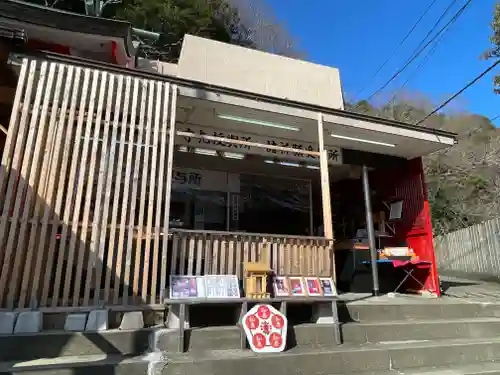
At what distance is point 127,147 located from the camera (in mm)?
4801

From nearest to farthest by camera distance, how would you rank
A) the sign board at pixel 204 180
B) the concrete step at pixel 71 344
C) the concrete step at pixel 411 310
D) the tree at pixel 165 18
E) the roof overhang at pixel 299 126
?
the concrete step at pixel 71 344
the concrete step at pixel 411 310
the roof overhang at pixel 299 126
the sign board at pixel 204 180
the tree at pixel 165 18

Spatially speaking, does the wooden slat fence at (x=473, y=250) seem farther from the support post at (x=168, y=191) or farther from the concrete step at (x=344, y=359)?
the support post at (x=168, y=191)

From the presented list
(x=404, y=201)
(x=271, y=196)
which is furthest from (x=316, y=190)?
(x=404, y=201)

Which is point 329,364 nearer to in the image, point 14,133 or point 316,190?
point 14,133

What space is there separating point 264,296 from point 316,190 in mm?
5288

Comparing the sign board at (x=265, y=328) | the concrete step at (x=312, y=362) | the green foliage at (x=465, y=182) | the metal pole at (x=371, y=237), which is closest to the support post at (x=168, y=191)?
the concrete step at (x=312, y=362)

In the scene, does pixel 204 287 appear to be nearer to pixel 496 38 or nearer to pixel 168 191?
pixel 168 191

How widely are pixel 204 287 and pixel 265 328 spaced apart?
901 mm

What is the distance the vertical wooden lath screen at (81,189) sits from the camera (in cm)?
405

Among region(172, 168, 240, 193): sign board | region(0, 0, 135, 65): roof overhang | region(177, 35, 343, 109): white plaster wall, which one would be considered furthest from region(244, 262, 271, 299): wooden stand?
region(0, 0, 135, 65): roof overhang

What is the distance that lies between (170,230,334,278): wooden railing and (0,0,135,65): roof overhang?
4.24 meters

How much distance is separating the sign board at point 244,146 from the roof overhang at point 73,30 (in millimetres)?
2108

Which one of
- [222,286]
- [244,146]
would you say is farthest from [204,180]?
[222,286]

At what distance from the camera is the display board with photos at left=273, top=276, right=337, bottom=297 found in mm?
4598
